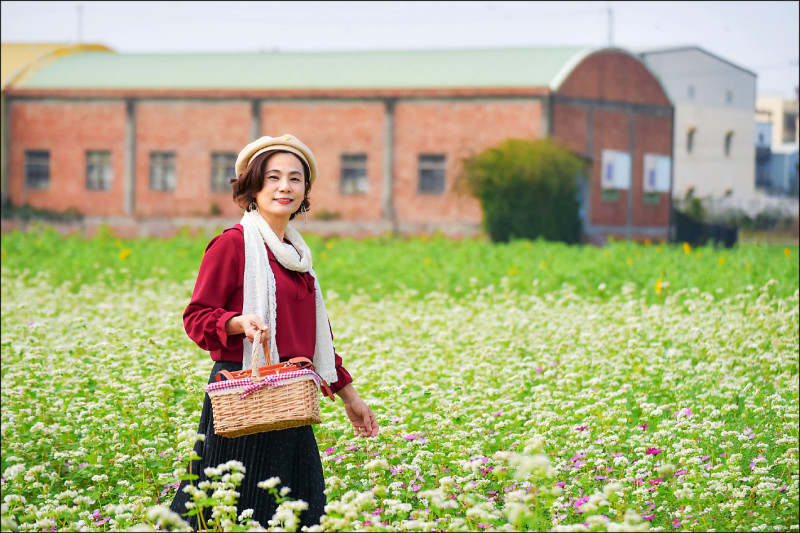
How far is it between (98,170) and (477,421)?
26640mm

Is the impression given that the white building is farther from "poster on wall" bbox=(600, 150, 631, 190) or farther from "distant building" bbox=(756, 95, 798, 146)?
"poster on wall" bbox=(600, 150, 631, 190)

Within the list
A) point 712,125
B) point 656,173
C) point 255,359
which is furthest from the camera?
point 712,125

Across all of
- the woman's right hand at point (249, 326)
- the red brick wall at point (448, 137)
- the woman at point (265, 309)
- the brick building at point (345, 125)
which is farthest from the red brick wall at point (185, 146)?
the woman's right hand at point (249, 326)

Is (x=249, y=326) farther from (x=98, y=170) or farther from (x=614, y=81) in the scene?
(x=98, y=170)

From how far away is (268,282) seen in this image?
12.6 ft

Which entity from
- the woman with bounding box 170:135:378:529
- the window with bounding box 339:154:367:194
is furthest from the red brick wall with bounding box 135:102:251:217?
the woman with bounding box 170:135:378:529

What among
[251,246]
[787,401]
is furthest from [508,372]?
[251,246]

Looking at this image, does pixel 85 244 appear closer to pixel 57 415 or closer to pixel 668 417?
pixel 57 415

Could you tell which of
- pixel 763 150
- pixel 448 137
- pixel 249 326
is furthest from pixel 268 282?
pixel 763 150

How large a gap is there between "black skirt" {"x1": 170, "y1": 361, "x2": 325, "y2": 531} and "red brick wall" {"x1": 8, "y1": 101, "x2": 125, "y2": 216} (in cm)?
2715

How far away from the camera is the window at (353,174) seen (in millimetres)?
27906

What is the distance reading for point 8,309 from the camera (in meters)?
11.2

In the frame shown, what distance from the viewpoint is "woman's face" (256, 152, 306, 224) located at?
13.1 ft

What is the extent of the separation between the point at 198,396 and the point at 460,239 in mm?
20646
